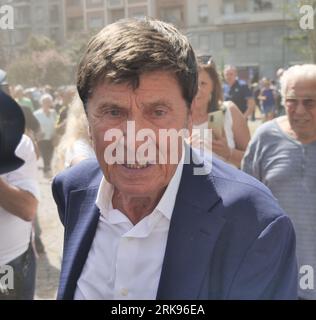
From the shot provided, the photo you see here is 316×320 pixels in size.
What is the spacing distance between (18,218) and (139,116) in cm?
111

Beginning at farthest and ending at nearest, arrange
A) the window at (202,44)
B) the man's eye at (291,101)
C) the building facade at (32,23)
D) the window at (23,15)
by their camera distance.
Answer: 1. the window at (202,44)
2. the window at (23,15)
3. the building facade at (32,23)
4. the man's eye at (291,101)

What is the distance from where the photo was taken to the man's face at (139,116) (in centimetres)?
104

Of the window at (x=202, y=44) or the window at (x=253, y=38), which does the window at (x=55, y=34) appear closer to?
the window at (x=202, y=44)

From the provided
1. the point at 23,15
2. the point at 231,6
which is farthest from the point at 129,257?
the point at 231,6

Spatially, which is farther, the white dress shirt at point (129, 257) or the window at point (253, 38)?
the window at point (253, 38)

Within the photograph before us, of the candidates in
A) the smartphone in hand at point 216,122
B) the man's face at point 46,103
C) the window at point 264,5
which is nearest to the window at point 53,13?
the smartphone in hand at point 216,122

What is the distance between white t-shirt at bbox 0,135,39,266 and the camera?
6.35ft

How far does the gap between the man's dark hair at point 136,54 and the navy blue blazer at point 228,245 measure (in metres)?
0.24

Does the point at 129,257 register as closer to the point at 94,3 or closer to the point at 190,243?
the point at 190,243

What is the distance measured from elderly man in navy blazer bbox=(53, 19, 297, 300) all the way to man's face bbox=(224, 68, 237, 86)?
5.29 m

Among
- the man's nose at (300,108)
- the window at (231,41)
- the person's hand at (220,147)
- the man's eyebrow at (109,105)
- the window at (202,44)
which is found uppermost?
the window at (231,41)

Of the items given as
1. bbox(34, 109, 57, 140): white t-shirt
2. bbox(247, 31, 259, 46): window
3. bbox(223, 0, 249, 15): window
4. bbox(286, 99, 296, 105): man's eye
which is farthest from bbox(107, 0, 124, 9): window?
bbox(247, 31, 259, 46): window

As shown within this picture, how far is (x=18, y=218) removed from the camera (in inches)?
77.6
